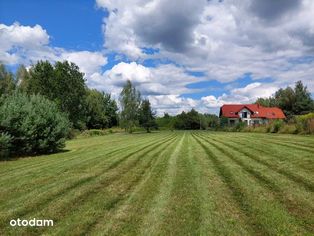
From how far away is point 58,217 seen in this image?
571cm

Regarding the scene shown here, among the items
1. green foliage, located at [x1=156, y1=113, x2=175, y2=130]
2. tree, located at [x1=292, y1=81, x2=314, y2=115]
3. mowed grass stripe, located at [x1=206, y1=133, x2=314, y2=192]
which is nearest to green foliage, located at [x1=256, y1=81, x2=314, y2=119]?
tree, located at [x1=292, y1=81, x2=314, y2=115]

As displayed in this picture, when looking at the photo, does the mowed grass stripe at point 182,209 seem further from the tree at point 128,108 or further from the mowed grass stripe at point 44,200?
the tree at point 128,108

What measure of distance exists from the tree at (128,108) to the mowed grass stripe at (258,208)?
5286 cm

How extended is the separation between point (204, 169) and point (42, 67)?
186 feet

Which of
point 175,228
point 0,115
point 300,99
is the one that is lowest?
point 175,228

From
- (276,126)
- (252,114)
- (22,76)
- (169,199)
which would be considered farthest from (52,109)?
(252,114)

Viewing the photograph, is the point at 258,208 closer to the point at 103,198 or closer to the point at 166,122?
the point at 103,198

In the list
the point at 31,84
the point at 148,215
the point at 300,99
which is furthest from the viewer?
the point at 300,99

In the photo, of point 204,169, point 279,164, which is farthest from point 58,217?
point 279,164

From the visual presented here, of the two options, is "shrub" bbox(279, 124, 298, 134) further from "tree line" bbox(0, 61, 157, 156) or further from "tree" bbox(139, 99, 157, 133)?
"tree" bbox(139, 99, 157, 133)

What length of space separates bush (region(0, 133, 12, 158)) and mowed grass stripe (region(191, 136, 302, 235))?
11.7 m

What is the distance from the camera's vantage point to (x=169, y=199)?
661 centimetres

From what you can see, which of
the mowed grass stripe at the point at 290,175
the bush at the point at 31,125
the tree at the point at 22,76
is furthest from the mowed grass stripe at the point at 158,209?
the tree at the point at 22,76

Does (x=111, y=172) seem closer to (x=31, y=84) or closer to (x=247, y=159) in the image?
(x=247, y=159)
